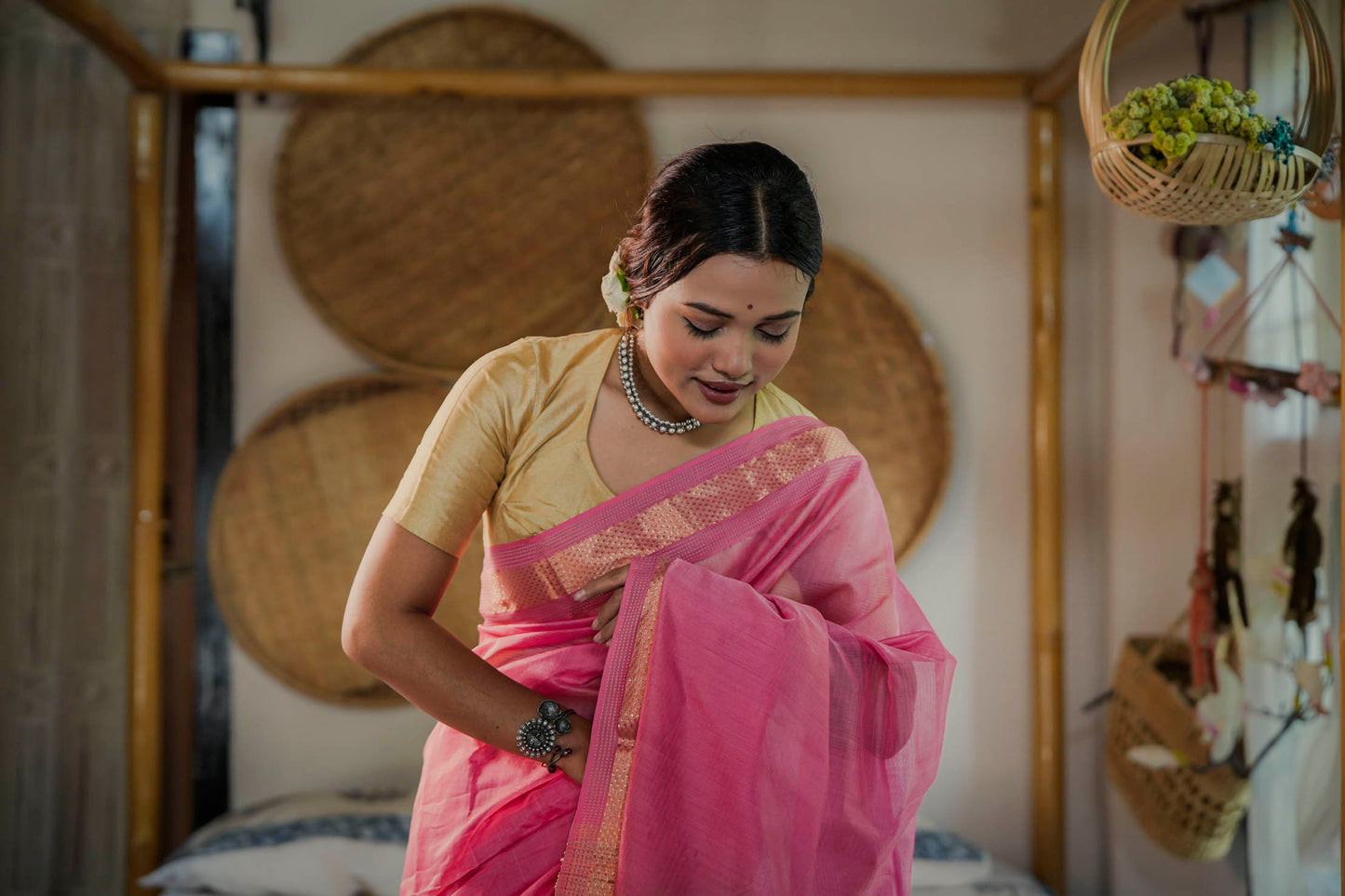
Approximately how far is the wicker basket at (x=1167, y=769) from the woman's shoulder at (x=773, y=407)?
119cm

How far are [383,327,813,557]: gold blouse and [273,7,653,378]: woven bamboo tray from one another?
1.31 meters

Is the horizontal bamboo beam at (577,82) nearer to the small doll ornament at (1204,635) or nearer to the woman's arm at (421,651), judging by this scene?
the small doll ornament at (1204,635)

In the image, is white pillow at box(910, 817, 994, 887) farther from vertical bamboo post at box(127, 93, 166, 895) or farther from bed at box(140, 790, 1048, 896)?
vertical bamboo post at box(127, 93, 166, 895)

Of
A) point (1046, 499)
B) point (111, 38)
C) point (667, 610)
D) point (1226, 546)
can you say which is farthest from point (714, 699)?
point (111, 38)

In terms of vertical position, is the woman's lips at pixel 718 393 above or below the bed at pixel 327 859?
above

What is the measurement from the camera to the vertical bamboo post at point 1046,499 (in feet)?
8.14

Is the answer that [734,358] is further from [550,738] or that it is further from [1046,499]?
[1046,499]

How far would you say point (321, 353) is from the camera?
2.61 m

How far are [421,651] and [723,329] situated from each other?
1.56ft

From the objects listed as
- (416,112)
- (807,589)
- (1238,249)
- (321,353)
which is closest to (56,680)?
(321,353)

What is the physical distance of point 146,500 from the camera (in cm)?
236

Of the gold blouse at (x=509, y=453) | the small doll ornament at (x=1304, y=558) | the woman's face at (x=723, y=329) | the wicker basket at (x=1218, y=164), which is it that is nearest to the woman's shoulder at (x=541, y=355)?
the gold blouse at (x=509, y=453)

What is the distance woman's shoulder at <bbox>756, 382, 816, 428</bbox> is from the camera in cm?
132

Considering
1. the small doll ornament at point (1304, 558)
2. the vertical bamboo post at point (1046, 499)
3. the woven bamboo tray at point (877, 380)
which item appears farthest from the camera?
the woven bamboo tray at point (877, 380)
